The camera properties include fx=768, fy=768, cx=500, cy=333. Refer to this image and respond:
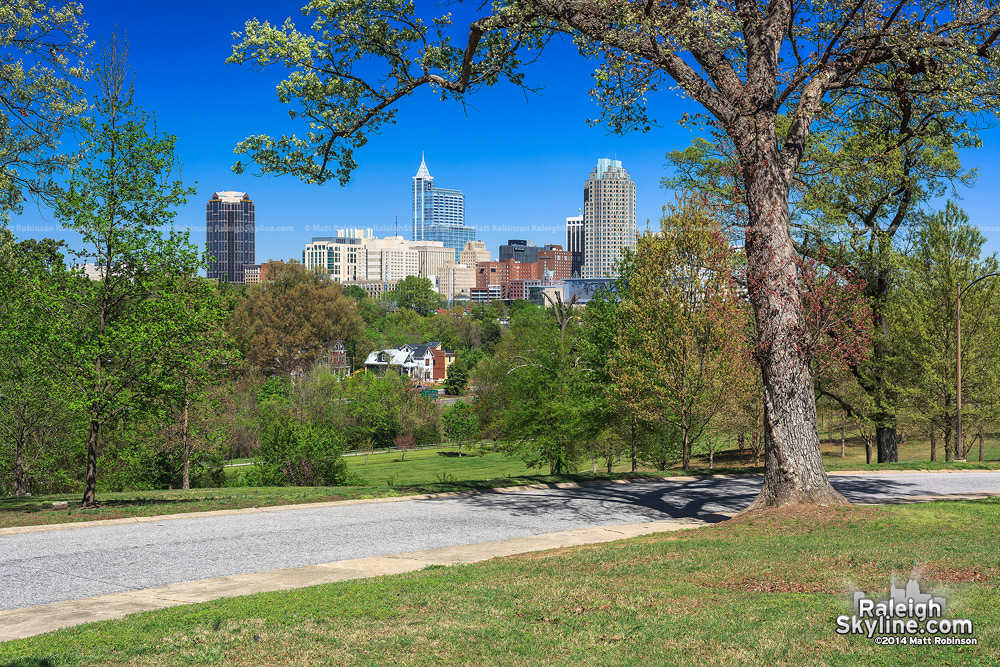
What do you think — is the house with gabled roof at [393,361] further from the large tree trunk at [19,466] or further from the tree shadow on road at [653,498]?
the tree shadow on road at [653,498]

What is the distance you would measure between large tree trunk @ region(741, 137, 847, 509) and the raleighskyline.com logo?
243 inches

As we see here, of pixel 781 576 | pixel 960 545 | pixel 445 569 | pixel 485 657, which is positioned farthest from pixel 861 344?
pixel 485 657

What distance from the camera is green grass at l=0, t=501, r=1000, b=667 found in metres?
5.03

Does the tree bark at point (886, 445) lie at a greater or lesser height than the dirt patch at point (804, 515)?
lesser

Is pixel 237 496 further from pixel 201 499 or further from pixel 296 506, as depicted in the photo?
pixel 296 506

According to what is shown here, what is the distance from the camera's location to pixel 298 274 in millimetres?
95250

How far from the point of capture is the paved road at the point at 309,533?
8641 millimetres

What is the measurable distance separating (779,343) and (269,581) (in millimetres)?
8533

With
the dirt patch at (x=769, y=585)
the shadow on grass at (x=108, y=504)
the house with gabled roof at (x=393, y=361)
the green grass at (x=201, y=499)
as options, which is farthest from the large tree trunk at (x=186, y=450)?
the house with gabled roof at (x=393, y=361)

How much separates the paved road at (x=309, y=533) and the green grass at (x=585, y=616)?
211cm

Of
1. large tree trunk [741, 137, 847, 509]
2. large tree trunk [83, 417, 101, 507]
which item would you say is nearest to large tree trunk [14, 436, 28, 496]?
large tree trunk [83, 417, 101, 507]

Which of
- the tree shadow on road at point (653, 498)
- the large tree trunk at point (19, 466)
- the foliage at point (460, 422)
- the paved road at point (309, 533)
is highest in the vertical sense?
the paved road at point (309, 533)

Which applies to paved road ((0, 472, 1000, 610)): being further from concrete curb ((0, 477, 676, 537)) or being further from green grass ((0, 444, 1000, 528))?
green grass ((0, 444, 1000, 528))

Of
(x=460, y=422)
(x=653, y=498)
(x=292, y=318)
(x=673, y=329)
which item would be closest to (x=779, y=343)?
(x=653, y=498)
